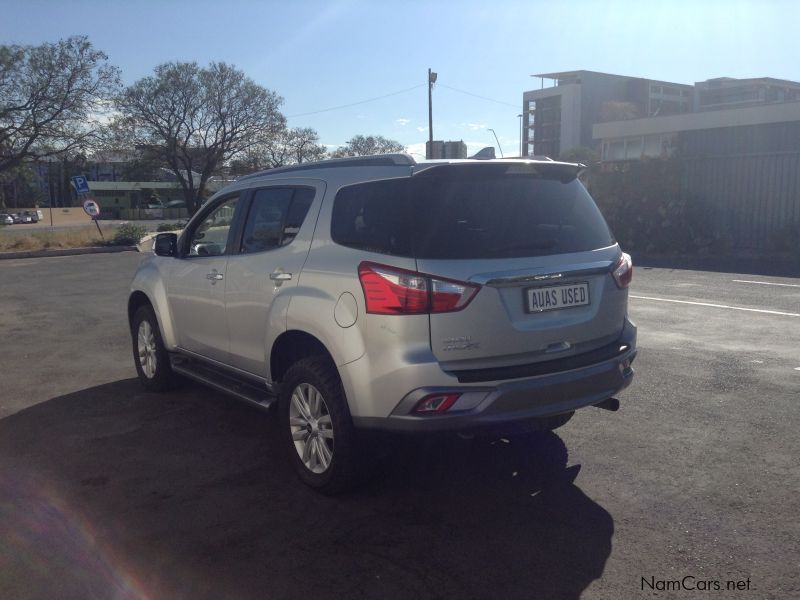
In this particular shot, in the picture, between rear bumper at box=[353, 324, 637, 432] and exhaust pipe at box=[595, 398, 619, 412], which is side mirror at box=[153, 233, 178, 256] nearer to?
rear bumper at box=[353, 324, 637, 432]

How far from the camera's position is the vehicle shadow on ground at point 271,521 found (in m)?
3.48

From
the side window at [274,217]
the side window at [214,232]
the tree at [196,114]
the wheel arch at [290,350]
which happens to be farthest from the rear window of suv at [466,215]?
the tree at [196,114]

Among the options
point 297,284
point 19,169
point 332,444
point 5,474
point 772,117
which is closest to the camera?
point 332,444

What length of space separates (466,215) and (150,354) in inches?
154

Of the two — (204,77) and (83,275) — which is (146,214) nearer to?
(204,77)

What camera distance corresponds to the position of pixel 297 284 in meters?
4.60

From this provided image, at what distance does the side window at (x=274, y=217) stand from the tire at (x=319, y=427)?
0.94m

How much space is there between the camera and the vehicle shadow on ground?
137 inches

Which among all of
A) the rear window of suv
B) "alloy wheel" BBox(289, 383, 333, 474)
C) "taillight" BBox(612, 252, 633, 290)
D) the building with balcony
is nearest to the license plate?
the rear window of suv

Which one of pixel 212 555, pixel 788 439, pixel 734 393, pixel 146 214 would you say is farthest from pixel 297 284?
pixel 146 214

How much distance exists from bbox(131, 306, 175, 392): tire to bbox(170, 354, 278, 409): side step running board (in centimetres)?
22

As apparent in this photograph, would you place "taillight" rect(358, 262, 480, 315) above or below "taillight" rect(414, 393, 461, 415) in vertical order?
above

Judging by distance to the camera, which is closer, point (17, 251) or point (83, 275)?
point (83, 275)

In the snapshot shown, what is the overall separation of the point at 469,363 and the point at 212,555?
1.58 metres
